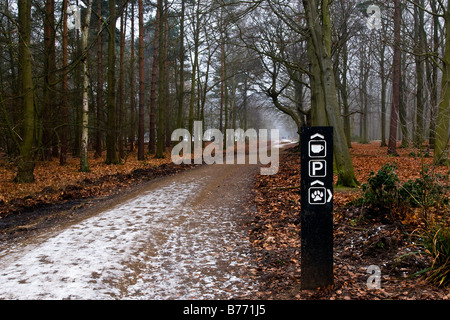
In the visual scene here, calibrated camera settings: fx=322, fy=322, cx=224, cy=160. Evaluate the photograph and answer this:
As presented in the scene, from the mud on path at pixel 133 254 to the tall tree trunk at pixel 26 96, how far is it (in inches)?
164

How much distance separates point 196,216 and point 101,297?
4079 millimetres

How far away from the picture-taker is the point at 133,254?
5.48 m

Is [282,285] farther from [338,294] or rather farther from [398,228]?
[398,228]

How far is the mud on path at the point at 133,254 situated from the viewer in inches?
169

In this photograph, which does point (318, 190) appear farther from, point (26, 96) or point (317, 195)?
point (26, 96)

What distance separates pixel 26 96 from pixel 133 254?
9.52 meters

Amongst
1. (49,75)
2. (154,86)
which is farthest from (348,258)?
(154,86)

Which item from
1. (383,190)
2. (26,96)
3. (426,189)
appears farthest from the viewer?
(26,96)

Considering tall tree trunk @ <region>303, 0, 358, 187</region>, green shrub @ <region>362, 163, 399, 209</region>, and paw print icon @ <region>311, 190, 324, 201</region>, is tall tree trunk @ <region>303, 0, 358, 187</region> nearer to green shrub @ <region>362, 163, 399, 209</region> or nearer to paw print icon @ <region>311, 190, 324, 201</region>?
green shrub @ <region>362, 163, 399, 209</region>

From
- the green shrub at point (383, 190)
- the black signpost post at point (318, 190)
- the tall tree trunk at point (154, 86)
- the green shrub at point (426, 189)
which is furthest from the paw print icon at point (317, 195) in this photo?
the tall tree trunk at point (154, 86)

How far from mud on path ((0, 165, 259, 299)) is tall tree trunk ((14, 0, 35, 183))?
416 cm

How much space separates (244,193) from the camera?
11.0 metres

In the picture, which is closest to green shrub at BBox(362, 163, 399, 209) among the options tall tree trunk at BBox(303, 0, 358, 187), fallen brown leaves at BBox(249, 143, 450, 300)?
fallen brown leaves at BBox(249, 143, 450, 300)

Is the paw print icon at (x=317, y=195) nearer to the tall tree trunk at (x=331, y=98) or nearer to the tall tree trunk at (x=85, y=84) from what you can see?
the tall tree trunk at (x=331, y=98)
